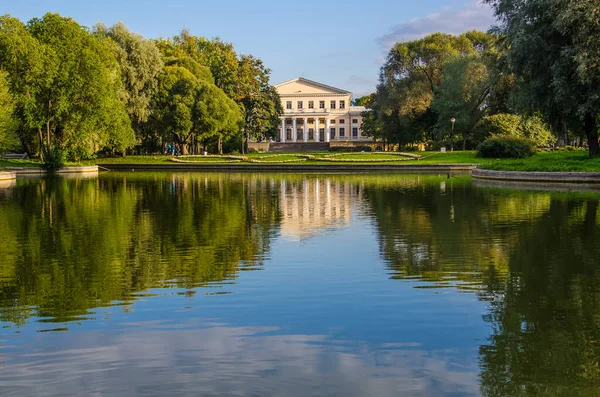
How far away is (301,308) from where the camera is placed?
294 inches

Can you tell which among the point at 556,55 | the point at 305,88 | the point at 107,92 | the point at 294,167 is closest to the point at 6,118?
the point at 107,92

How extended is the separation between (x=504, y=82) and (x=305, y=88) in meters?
71.3

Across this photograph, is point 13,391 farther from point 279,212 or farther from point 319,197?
point 319,197

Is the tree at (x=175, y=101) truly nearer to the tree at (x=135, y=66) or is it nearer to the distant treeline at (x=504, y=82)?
the tree at (x=135, y=66)

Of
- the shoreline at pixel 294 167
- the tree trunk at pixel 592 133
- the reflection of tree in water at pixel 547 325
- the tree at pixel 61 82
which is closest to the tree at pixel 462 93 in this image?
the shoreline at pixel 294 167

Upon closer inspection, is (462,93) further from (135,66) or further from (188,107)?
(135,66)

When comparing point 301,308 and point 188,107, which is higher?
point 188,107

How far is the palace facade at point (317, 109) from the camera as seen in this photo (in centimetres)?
11500

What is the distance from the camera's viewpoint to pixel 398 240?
1280 centimetres

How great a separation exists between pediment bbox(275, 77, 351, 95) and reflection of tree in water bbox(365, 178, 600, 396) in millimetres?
96715

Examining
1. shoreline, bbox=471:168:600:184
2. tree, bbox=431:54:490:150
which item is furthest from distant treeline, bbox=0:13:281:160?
shoreline, bbox=471:168:600:184

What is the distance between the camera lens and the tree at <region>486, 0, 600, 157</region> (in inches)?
1078

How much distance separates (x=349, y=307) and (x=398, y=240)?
18.2 ft

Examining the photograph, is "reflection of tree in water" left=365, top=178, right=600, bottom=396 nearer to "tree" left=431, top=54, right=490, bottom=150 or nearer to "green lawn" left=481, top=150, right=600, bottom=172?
"green lawn" left=481, top=150, right=600, bottom=172
